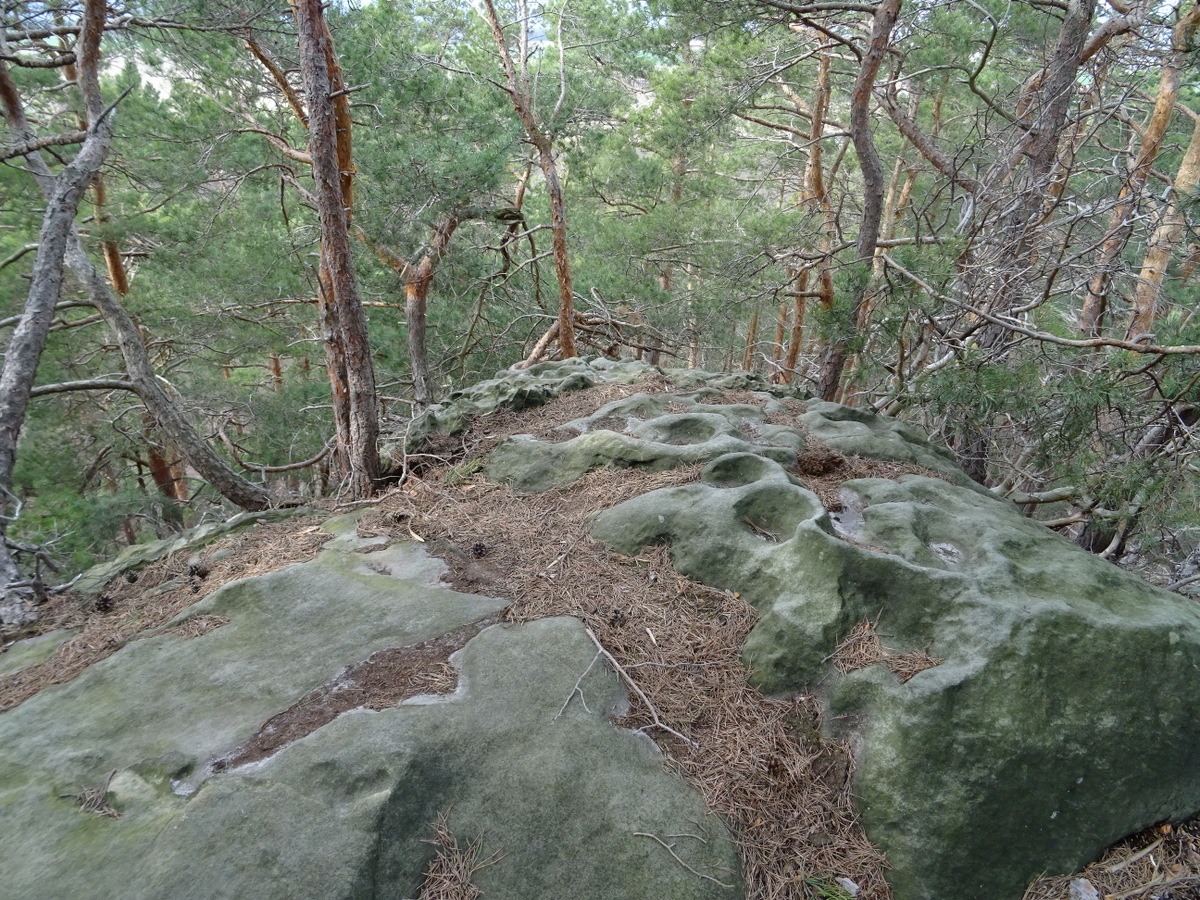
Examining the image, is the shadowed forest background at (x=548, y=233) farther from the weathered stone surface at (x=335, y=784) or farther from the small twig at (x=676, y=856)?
the small twig at (x=676, y=856)

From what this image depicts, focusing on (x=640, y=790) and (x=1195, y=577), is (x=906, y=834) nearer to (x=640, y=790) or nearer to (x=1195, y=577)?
(x=640, y=790)

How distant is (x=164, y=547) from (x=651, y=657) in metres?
3.18

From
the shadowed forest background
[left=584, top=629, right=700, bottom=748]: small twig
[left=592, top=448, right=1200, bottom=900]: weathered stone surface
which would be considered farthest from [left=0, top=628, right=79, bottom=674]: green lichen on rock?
[left=592, top=448, right=1200, bottom=900]: weathered stone surface

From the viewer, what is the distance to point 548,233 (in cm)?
1120

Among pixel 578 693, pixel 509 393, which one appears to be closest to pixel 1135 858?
pixel 578 693

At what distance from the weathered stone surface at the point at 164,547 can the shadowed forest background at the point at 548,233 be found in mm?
379

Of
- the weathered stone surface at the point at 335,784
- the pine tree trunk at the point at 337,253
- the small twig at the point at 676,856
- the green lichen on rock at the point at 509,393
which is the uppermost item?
the pine tree trunk at the point at 337,253

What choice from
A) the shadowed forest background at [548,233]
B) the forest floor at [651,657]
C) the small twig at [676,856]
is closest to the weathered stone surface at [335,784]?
the small twig at [676,856]

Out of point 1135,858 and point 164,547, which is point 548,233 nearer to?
point 164,547

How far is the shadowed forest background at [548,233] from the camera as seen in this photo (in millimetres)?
4109

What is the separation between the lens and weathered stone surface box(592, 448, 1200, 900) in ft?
6.74

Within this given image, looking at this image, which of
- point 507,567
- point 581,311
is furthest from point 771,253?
point 507,567

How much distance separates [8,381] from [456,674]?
12.3 feet

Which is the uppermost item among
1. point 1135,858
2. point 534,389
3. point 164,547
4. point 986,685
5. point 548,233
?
point 548,233
